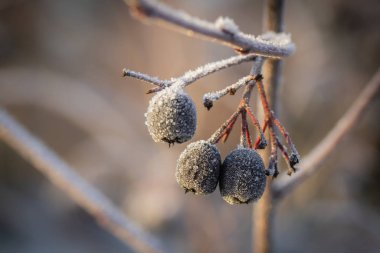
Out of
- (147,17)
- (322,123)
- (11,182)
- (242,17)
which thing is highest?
(242,17)

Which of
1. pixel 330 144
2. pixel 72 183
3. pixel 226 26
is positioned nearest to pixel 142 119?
pixel 72 183

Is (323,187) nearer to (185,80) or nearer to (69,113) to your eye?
(69,113)

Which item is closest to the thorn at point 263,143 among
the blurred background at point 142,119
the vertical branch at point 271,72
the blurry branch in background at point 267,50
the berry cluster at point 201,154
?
the berry cluster at point 201,154

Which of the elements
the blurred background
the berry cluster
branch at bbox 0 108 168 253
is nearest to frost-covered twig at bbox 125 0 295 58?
the berry cluster

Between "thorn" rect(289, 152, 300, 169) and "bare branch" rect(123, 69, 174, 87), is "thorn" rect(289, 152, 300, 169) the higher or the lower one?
the lower one

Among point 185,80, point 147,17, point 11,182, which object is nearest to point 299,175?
point 185,80

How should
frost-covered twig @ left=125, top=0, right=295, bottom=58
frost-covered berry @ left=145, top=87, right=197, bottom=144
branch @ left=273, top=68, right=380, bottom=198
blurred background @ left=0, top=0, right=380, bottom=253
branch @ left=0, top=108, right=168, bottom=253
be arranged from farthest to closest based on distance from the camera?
blurred background @ left=0, top=0, right=380, bottom=253 < branch @ left=0, top=108, right=168, bottom=253 < branch @ left=273, top=68, right=380, bottom=198 < frost-covered berry @ left=145, top=87, right=197, bottom=144 < frost-covered twig @ left=125, top=0, right=295, bottom=58

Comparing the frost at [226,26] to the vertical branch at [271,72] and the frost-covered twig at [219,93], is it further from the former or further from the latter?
the vertical branch at [271,72]

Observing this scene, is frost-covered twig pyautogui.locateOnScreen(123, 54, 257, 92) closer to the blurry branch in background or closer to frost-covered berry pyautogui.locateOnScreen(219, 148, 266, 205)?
the blurry branch in background
